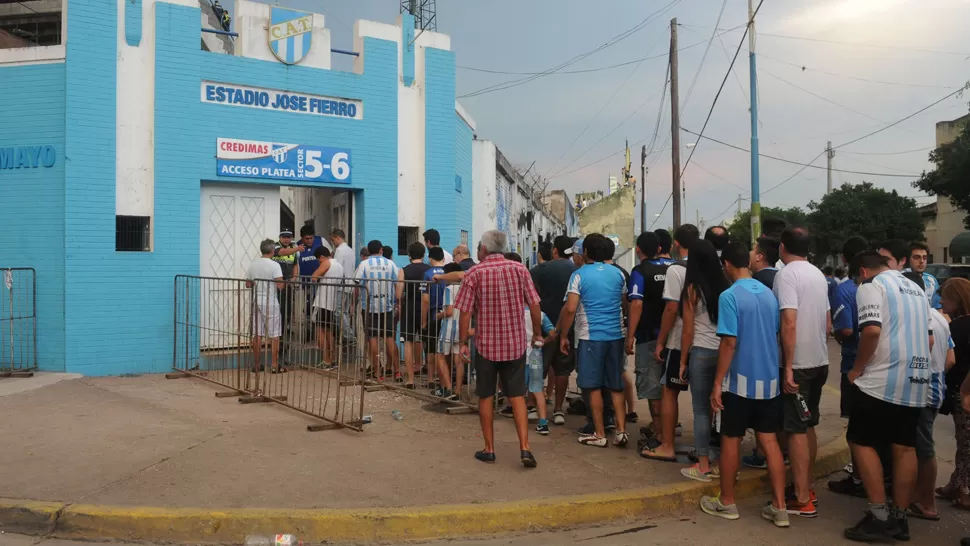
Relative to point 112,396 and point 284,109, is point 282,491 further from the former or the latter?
point 284,109

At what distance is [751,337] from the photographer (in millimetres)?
5020

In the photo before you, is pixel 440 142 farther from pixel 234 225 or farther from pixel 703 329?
pixel 703 329

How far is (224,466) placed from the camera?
5.68m

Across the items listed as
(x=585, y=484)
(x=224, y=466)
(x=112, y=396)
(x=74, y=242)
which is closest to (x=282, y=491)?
(x=224, y=466)

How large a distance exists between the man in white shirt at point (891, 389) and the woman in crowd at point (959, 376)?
0.80 metres

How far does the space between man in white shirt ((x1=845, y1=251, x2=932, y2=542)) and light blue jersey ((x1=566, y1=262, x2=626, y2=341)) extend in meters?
2.15

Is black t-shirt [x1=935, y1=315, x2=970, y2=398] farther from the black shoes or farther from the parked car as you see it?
the parked car

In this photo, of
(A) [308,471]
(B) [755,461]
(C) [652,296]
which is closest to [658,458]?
(B) [755,461]

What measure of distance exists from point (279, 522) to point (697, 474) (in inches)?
125

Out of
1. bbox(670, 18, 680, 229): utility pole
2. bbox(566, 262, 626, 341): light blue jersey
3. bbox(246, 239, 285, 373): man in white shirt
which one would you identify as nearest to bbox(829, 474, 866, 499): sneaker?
bbox(566, 262, 626, 341): light blue jersey

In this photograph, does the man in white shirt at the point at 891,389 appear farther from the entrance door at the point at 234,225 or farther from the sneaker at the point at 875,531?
the entrance door at the point at 234,225

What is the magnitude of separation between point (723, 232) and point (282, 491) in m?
4.37

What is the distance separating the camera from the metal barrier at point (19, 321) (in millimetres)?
9391

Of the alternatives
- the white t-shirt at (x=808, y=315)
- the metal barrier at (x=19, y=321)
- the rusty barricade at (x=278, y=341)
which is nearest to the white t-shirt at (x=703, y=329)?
the white t-shirt at (x=808, y=315)
